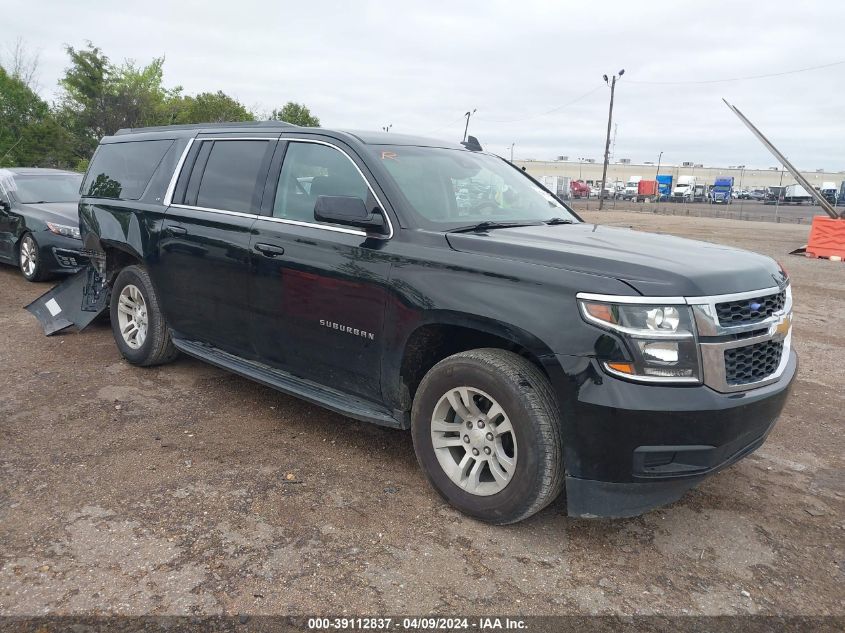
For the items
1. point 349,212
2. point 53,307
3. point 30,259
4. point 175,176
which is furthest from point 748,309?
point 30,259

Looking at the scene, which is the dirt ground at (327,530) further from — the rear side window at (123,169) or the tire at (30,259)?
the tire at (30,259)

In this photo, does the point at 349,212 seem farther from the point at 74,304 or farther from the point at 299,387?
the point at 74,304

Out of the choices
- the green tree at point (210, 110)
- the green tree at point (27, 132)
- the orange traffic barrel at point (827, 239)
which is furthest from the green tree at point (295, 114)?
the orange traffic barrel at point (827, 239)

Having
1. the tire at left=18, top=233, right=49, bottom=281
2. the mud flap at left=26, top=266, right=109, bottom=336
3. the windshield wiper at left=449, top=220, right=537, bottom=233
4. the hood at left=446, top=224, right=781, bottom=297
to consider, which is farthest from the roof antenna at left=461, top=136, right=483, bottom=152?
the tire at left=18, top=233, right=49, bottom=281

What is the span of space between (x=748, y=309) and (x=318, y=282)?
87.0 inches

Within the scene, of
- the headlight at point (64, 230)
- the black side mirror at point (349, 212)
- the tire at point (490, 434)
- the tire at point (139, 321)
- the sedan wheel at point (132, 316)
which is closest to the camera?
the tire at point (490, 434)

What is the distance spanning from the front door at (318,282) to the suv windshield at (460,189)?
0.89 feet

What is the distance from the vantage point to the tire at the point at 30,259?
29.8ft

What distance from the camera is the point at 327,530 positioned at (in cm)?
318

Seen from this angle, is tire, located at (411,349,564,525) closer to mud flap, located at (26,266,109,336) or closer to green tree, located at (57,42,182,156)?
mud flap, located at (26,266,109,336)

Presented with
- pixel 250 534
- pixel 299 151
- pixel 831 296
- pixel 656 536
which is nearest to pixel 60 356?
pixel 299 151

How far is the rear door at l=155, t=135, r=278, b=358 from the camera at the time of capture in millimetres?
4324

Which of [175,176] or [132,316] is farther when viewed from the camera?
[132,316]

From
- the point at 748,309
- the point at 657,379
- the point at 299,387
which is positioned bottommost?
the point at 299,387
